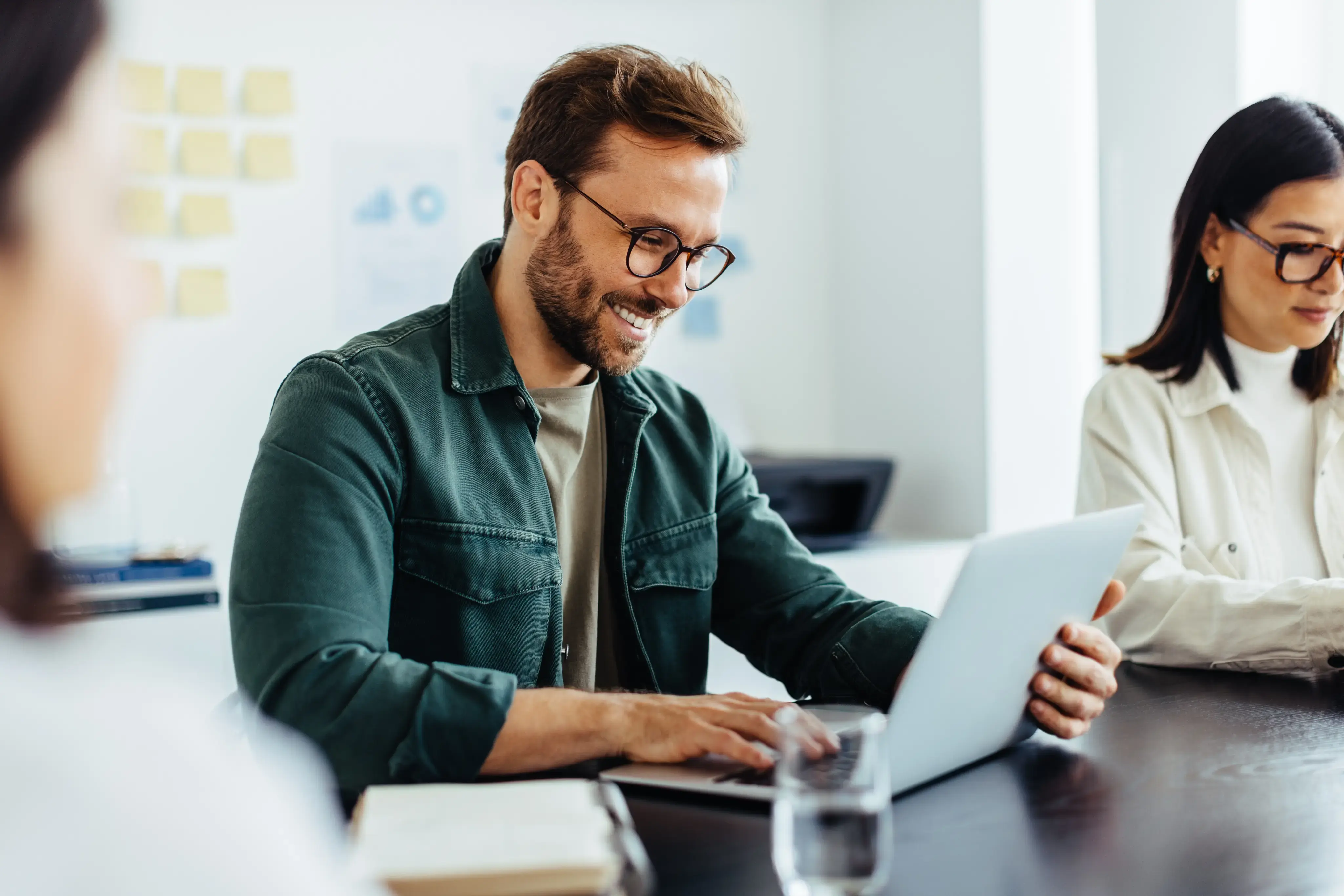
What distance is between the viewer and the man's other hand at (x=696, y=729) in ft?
3.21

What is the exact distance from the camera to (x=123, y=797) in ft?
1.30

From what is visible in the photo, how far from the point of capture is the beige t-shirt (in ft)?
4.60

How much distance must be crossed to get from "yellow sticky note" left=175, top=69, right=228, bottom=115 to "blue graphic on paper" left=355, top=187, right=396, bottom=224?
12.6 inches

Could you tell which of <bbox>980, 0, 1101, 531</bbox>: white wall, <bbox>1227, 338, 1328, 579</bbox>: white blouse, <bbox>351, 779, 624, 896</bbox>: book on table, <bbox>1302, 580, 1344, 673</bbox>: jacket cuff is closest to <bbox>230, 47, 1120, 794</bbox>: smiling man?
<bbox>351, 779, 624, 896</bbox>: book on table

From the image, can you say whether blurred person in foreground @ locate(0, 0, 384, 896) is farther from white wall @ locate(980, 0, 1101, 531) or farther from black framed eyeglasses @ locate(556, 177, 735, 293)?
white wall @ locate(980, 0, 1101, 531)

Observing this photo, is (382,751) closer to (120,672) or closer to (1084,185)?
(120,672)

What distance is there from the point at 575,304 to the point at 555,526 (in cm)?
25

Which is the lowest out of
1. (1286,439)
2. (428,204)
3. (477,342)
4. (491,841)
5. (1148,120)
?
(491,841)

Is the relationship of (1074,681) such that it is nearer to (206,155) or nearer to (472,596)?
(472,596)

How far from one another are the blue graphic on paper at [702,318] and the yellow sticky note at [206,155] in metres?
1.06

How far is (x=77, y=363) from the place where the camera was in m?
0.45

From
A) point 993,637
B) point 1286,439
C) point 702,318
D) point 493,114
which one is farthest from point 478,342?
point 702,318

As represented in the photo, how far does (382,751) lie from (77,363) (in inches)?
23.6

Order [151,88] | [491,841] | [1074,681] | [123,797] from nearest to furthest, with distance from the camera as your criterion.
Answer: [123,797] < [491,841] < [1074,681] < [151,88]
